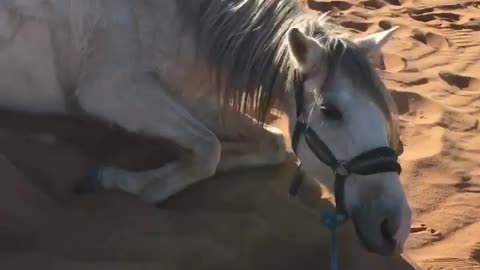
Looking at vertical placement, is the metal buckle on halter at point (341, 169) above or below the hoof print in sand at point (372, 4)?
above

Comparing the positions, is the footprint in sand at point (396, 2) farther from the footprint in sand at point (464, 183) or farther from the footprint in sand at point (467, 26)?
the footprint in sand at point (464, 183)

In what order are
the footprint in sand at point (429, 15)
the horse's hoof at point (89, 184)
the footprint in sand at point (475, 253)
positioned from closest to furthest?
the footprint in sand at point (475, 253) → the horse's hoof at point (89, 184) → the footprint in sand at point (429, 15)

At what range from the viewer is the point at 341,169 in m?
2.79

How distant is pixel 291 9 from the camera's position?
3229 millimetres

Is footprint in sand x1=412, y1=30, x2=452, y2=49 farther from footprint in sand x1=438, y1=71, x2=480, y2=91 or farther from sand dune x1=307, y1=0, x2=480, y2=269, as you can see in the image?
footprint in sand x1=438, y1=71, x2=480, y2=91

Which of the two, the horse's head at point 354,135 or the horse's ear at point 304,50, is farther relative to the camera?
the horse's ear at point 304,50

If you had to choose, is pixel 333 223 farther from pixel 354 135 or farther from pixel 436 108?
pixel 436 108

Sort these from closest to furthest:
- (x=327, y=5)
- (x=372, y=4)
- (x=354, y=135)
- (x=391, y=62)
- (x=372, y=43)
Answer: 1. (x=354, y=135)
2. (x=372, y=43)
3. (x=391, y=62)
4. (x=327, y=5)
5. (x=372, y=4)

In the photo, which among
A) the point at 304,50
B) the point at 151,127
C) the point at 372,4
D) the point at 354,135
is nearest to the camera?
the point at 354,135

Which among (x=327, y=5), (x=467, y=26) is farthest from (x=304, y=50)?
(x=467, y=26)

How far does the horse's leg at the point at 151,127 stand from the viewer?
3.32m

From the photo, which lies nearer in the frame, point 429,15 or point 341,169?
point 341,169

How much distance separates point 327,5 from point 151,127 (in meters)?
3.33

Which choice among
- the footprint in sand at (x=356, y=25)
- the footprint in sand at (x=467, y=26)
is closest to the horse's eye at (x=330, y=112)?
the footprint in sand at (x=356, y=25)
